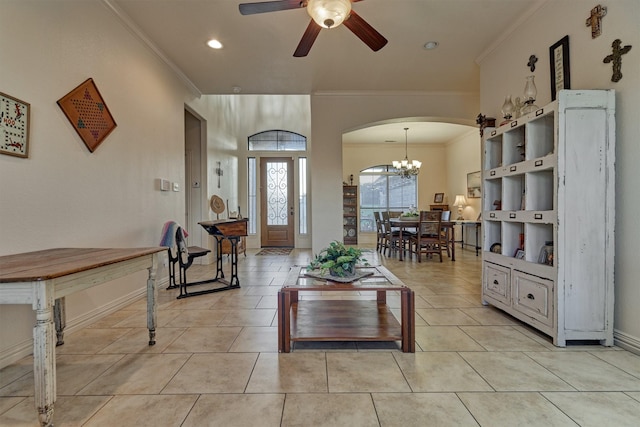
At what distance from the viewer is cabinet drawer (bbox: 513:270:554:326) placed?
2.09m

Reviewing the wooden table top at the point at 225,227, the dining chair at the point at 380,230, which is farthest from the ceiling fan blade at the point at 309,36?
the dining chair at the point at 380,230

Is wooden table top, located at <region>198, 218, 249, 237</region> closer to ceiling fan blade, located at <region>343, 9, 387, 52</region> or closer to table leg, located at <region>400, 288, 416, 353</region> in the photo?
table leg, located at <region>400, 288, 416, 353</region>

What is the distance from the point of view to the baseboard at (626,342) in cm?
190

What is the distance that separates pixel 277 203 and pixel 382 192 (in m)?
3.37

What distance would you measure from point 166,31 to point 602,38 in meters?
3.87

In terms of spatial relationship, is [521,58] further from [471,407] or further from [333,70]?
[471,407]

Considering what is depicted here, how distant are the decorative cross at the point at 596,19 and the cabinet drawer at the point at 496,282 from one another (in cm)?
191

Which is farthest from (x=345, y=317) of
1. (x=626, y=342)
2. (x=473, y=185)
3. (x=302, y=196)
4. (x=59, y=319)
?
(x=473, y=185)

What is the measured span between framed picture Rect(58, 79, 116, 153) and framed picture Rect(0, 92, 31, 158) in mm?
332

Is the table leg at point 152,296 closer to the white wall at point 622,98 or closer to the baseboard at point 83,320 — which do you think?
the baseboard at point 83,320

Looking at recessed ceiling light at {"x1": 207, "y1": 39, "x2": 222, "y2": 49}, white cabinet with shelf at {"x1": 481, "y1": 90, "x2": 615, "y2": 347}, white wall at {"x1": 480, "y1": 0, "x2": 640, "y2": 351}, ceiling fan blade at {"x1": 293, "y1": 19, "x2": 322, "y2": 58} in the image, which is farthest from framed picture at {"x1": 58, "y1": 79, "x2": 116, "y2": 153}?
white wall at {"x1": 480, "y1": 0, "x2": 640, "y2": 351}

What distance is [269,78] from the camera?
13.9 feet

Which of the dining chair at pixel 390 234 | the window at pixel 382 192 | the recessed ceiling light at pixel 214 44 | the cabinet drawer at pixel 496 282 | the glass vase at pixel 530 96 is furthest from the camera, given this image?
the window at pixel 382 192

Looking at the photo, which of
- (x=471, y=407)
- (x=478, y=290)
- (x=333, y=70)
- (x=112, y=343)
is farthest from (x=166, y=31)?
(x=478, y=290)
